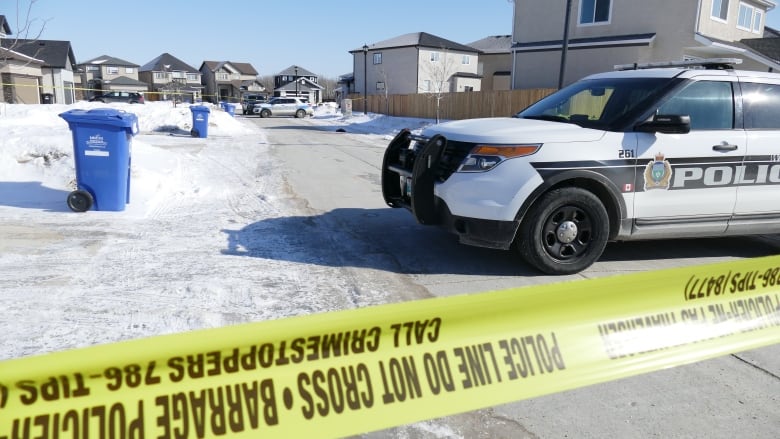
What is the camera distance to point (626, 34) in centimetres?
2309

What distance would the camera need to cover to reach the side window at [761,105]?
16.8ft

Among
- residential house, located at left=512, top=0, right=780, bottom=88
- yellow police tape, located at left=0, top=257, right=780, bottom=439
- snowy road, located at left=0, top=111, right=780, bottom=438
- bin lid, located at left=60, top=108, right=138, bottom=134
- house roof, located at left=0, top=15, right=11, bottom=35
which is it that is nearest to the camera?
yellow police tape, located at left=0, top=257, right=780, bottom=439

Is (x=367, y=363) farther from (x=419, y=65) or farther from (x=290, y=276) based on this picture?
(x=419, y=65)

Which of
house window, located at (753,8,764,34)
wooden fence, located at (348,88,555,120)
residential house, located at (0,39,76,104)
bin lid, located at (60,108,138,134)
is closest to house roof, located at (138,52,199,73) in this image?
residential house, located at (0,39,76,104)

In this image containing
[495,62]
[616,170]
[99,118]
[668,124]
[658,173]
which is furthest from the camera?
[495,62]

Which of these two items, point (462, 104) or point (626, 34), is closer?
point (626, 34)

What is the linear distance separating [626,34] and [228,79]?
86225 mm

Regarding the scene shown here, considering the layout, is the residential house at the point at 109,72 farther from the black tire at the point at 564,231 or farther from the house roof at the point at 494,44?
the black tire at the point at 564,231

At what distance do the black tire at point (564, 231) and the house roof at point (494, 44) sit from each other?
48.6m

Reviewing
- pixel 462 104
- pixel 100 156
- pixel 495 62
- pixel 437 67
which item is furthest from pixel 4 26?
pixel 495 62

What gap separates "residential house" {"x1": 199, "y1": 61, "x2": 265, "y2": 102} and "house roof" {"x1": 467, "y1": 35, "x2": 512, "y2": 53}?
48.1m

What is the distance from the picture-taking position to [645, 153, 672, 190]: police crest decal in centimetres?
475

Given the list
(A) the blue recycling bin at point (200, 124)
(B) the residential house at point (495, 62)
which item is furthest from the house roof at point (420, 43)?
(A) the blue recycling bin at point (200, 124)

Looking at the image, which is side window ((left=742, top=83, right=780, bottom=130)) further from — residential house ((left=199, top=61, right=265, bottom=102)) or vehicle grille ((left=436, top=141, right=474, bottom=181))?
residential house ((left=199, top=61, right=265, bottom=102))
